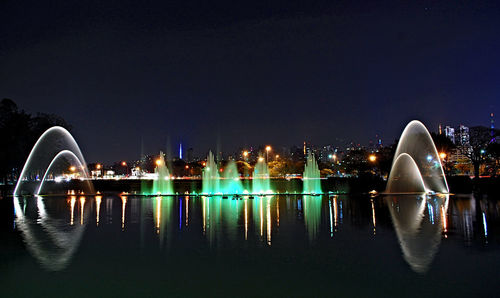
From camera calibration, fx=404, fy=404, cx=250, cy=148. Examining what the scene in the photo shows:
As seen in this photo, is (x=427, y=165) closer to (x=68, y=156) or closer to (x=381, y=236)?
(x=381, y=236)

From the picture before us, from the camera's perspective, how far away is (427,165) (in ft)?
234

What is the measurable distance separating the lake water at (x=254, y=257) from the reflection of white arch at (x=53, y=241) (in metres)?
0.04

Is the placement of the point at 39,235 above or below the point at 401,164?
below

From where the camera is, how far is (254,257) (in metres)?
14.0

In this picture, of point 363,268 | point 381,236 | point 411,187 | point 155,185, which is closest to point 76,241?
point 363,268

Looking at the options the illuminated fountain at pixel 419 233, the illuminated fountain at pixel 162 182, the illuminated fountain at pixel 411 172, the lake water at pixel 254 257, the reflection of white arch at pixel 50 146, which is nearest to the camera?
the lake water at pixel 254 257

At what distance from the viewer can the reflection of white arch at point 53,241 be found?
13789 millimetres

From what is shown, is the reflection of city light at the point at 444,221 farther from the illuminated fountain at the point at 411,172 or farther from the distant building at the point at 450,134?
the distant building at the point at 450,134

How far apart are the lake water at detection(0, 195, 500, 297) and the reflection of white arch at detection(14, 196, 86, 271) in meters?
0.04

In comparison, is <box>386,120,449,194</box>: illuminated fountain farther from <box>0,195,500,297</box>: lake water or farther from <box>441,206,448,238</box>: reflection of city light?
<box>0,195,500,297</box>: lake water

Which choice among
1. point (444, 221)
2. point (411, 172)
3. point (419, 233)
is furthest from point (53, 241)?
point (411, 172)

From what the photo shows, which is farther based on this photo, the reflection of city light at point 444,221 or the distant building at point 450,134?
the distant building at point 450,134

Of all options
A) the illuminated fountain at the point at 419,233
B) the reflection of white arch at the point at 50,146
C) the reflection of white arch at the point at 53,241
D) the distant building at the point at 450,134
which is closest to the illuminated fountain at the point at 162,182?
the reflection of white arch at the point at 50,146

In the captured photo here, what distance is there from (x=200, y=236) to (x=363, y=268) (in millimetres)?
8224
